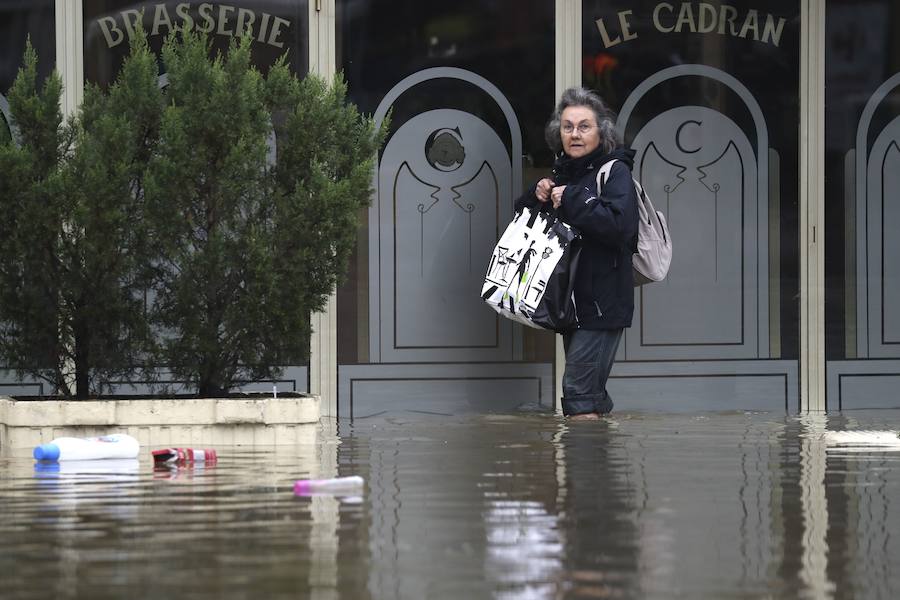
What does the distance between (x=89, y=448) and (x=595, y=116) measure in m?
3.31

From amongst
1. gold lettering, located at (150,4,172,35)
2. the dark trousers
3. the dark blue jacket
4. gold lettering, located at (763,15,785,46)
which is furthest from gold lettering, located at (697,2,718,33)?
gold lettering, located at (150,4,172,35)

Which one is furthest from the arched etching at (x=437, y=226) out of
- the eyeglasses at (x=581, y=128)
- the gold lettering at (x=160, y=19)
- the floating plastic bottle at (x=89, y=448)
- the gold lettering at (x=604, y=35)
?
the floating plastic bottle at (x=89, y=448)

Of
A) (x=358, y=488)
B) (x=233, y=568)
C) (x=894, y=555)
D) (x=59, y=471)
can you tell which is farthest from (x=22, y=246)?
(x=894, y=555)

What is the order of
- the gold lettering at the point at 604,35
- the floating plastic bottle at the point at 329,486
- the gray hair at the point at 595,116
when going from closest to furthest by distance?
the floating plastic bottle at the point at 329,486, the gray hair at the point at 595,116, the gold lettering at the point at 604,35

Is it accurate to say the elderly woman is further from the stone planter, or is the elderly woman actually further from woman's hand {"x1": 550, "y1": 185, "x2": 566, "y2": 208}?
the stone planter

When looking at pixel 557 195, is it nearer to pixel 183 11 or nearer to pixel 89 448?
pixel 183 11

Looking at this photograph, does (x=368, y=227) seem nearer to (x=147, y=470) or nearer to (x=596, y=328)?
(x=596, y=328)

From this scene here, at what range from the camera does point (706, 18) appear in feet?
32.5

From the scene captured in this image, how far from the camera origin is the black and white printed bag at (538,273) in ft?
27.1

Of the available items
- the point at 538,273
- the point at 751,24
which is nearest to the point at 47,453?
the point at 538,273

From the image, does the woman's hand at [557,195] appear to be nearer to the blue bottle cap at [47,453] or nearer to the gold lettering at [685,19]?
the gold lettering at [685,19]

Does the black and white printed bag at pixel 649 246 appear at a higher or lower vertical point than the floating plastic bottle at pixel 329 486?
higher

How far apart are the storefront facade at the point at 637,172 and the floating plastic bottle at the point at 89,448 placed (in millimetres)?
2907

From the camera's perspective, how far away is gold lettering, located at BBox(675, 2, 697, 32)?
985 centimetres
